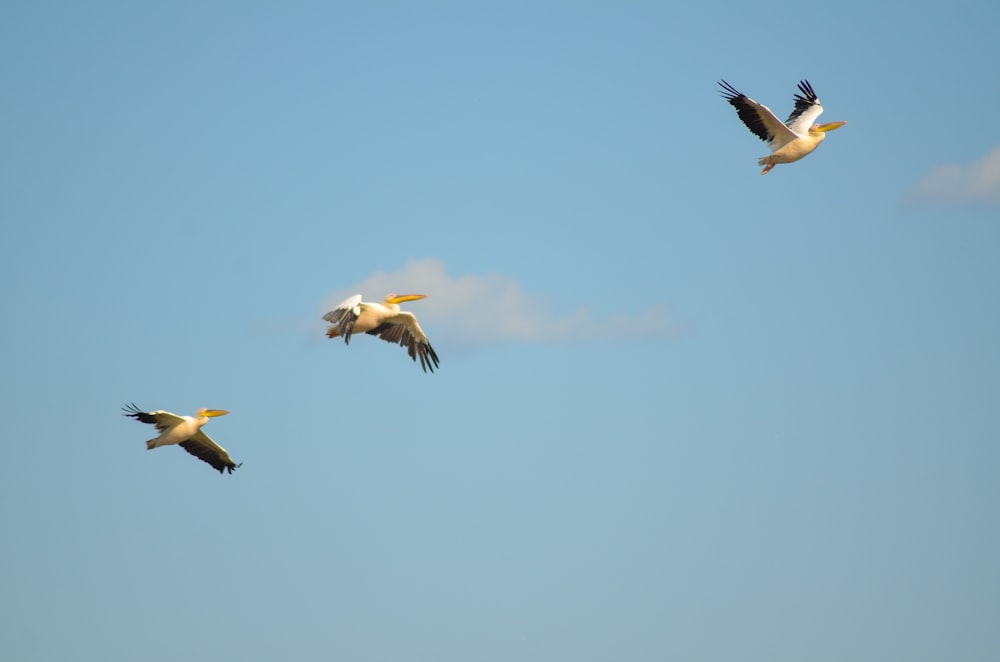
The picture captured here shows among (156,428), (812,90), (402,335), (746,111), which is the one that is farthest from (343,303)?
(812,90)

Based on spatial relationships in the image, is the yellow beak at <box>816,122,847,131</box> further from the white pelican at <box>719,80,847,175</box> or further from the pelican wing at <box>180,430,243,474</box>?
the pelican wing at <box>180,430,243,474</box>

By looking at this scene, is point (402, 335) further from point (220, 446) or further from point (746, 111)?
point (746, 111)

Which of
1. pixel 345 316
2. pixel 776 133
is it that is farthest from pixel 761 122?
pixel 345 316

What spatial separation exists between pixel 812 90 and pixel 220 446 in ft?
43.0

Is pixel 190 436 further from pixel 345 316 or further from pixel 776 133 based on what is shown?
pixel 776 133

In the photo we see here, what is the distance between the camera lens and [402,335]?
21.1 m

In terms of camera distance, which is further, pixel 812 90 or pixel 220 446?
pixel 812 90

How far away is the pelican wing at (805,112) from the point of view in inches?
878

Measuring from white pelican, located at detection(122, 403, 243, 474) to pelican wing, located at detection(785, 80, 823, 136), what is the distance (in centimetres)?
1137

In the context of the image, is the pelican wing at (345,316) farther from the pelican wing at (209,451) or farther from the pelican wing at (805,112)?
the pelican wing at (805,112)

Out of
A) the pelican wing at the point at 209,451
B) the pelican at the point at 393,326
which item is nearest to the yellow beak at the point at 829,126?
the pelican at the point at 393,326

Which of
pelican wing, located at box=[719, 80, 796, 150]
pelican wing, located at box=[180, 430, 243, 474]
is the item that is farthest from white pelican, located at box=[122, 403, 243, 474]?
pelican wing, located at box=[719, 80, 796, 150]

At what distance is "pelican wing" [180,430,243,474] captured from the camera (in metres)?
21.0

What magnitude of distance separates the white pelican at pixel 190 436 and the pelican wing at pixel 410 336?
302 centimetres
